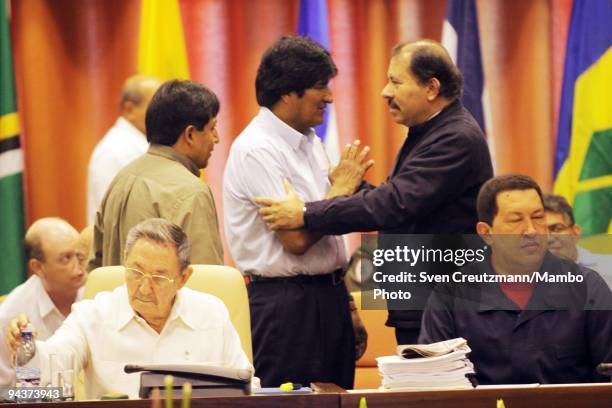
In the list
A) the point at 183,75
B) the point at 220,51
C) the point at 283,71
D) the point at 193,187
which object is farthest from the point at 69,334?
the point at 220,51

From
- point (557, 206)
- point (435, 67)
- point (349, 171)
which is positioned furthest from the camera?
point (557, 206)

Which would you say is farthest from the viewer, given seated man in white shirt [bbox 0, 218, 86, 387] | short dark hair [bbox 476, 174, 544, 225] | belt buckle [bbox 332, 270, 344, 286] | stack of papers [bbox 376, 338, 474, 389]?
seated man in white shirt [bbox 0, 218, 86, 387]

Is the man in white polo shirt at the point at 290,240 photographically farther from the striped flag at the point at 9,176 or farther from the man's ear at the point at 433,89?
the striped flag at the point at 9,176

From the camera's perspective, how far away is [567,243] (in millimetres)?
3699

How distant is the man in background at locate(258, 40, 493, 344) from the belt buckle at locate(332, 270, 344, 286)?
10.0 inches

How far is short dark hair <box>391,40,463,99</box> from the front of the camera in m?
3.74

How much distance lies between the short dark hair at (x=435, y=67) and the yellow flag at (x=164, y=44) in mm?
2456

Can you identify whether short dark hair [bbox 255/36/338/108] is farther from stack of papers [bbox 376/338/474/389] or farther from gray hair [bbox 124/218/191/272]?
stack of papers [bbox 376/338/474/389]

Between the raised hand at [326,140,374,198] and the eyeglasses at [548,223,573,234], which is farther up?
the raised hand at [326,140,374,198]

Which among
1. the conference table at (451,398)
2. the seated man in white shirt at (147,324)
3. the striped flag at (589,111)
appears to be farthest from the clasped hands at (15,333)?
the striped flag at (589,111)

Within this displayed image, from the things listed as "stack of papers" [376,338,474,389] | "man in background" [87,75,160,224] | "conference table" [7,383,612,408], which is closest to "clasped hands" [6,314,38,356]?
"conference table" [7,383,612,408]

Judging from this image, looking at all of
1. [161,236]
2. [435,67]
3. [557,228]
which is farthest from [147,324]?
[557,228]

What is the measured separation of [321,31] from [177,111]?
87.2 inches

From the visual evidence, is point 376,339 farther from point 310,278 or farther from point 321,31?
point 321,31
